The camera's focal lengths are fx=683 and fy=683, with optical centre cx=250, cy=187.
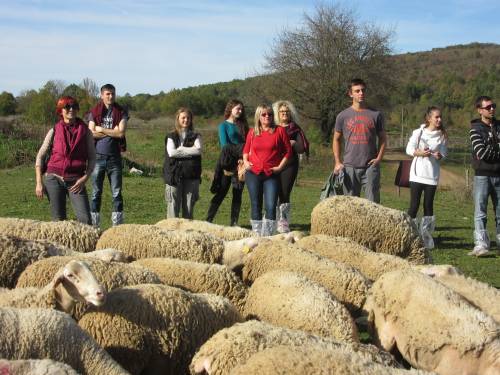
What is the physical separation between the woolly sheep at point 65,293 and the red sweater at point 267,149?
15.4ft

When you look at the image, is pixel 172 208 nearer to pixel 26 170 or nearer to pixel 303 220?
pixel 303 220

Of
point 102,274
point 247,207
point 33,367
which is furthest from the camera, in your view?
point 247,207

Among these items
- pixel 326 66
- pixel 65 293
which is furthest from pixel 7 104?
pixel 65 293

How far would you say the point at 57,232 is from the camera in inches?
267

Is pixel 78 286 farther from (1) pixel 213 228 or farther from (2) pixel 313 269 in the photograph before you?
(1) pixel 213 228

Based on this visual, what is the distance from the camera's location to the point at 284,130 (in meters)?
9.23

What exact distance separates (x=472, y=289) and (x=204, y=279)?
218 cm

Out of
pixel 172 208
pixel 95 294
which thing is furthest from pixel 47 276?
pixel 172 208

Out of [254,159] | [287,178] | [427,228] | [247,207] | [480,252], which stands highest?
[254,159]

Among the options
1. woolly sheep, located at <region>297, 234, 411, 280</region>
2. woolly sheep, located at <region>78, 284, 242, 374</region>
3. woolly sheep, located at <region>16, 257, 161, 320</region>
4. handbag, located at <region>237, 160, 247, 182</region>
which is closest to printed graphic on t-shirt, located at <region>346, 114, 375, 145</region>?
handbag, located at <region>237, 160, 247, 182</region>

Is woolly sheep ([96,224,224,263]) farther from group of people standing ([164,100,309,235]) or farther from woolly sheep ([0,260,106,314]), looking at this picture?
group of people standing ([164,100,309,235])

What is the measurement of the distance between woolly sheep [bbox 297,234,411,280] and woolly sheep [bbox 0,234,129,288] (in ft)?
6.68

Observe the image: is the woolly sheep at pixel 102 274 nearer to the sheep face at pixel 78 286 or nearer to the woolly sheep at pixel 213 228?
the sheep face at pixel 78 286

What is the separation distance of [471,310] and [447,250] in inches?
239
